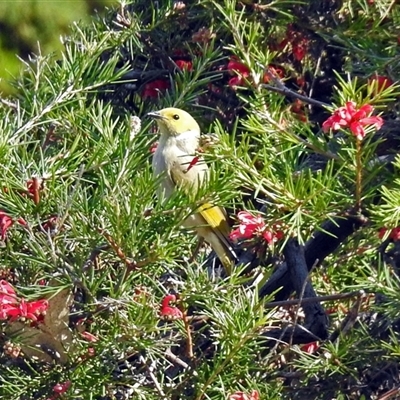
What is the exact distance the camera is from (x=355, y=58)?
246 cm

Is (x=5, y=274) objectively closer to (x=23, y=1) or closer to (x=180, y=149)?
(x=180, y=149)

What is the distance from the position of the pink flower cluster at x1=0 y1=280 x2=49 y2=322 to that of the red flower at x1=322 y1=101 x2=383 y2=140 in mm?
640

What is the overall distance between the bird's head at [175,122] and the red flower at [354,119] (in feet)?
2.16

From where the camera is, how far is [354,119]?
5.65 feet

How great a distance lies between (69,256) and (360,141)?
1.91 feet

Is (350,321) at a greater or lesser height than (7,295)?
lesser

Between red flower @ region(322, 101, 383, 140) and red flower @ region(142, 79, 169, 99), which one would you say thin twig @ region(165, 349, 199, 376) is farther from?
red flower @ region(142, 79, 169, 99)

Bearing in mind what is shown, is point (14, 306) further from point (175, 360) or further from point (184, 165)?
point (184, 165)

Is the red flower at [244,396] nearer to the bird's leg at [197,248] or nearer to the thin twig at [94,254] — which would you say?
the thin twig at [94,254]

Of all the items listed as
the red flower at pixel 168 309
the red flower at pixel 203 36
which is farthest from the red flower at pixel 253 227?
the red flower at pixel 203 36

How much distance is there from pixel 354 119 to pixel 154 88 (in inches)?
43.1

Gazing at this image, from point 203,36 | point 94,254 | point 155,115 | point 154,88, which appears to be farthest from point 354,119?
point 154,88

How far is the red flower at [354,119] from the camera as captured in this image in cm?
172

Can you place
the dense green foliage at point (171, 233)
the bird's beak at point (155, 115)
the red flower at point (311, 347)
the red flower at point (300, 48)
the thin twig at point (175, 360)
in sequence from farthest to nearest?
1. the red flower at point (300, 48)
2. the bird's beak at point (155, 115)
3. the red flower at point (311, 347)
4. the thin twig at point (175, 360)
5. the dense green foliage at point (171, 233)
